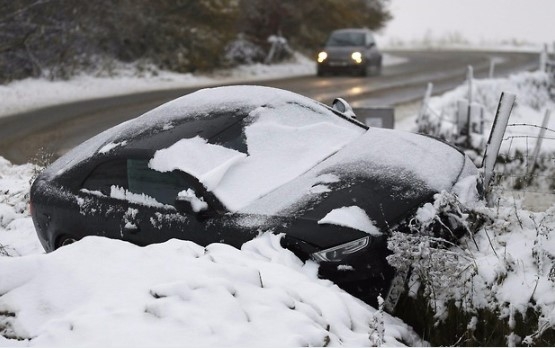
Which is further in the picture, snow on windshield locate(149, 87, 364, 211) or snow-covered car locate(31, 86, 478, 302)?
snow on windshield locate(149, 87, 364, 211)

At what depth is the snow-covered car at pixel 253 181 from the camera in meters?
4.59

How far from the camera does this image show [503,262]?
14.7ft

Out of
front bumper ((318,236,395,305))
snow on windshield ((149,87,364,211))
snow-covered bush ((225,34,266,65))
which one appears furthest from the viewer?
snow-covered bush ((225,34,266,65))

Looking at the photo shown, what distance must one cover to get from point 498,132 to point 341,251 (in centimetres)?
227

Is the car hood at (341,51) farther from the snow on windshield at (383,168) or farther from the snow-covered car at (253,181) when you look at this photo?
the snow on windshield at (383,168)

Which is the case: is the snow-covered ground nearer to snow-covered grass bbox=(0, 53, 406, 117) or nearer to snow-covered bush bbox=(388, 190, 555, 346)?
snow-covered bush bbox=(388, 190, 555, 346)

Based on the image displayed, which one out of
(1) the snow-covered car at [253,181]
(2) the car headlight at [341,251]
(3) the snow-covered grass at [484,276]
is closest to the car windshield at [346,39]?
(1) the snow-covered car at [253,181]

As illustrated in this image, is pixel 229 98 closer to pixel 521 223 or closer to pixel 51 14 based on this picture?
pixel 521 223

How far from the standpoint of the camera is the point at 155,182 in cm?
525

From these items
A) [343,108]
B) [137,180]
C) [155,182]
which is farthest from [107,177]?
[343,108]

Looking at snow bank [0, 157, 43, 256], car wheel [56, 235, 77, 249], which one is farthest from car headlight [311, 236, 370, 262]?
snow bank [0, 157, 43, 256]

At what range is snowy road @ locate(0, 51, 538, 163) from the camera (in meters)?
11.5

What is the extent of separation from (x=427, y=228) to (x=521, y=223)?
32.9 inches

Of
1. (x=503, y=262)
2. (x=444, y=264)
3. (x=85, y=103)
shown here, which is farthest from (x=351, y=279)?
(x=85, y=103)
